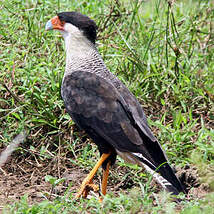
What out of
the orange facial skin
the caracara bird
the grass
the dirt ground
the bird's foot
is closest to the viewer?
the caracara bird

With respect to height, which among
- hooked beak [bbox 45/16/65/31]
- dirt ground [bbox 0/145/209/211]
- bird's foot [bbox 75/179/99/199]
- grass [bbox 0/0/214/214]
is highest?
hooked beak [bbox 45/16/65/31]

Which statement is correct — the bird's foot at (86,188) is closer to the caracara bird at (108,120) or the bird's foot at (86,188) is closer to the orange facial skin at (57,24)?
the caracara bird at (108,120)

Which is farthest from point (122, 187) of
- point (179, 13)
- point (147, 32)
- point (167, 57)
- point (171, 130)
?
point (179, 13)

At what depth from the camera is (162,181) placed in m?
3.88

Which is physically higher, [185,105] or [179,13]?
[179,13]

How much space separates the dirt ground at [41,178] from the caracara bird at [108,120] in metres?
0.41

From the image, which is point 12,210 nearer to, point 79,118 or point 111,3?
point 79,118

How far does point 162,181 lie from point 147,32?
2620 millimetres

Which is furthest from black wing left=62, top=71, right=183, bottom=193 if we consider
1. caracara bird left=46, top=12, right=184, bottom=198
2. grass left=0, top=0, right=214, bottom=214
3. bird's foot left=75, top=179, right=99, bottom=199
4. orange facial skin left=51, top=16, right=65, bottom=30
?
orange facial skin left=51, top=16, right=65, bottom=30

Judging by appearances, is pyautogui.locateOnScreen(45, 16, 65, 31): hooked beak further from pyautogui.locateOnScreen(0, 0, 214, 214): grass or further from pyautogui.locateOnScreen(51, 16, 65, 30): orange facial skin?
pyautogui.locateOnScreen(0, 0, 214, 214): grass

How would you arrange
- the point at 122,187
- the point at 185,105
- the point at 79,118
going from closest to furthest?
the point at 79,118, the point at 122,187, the point at 185,105

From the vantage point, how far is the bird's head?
181 inches

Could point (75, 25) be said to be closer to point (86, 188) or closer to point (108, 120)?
point (108, 120)

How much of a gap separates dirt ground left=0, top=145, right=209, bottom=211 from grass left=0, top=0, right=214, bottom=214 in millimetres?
54
